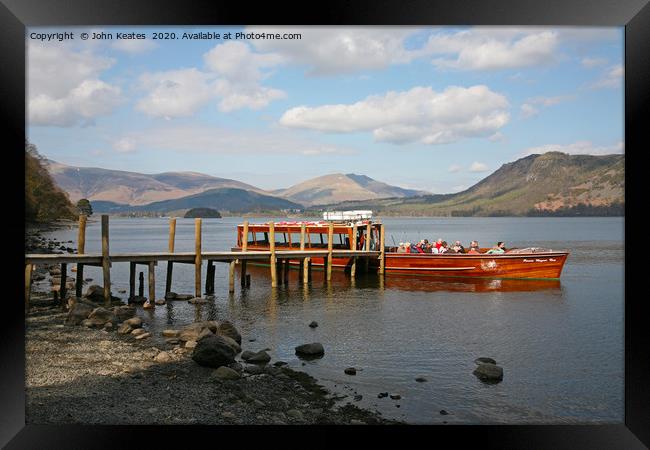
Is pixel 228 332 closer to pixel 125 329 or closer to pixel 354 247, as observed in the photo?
pixel 125 329

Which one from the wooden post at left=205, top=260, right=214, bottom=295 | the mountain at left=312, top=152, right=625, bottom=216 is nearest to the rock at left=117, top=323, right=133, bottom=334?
the wooden post at left=205, top=260, right=214, bottom=295

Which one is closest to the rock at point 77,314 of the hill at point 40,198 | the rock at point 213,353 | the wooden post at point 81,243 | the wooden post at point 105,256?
the wooden post at point 105,256

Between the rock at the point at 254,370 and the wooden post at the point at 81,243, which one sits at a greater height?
the wooden post at the point at 81,243

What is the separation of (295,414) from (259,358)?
3574 mm

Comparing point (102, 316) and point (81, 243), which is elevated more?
point (81, 243)

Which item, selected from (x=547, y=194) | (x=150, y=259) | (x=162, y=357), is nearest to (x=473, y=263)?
(x=150, y=259)

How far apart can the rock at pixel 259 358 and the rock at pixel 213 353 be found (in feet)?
2.24

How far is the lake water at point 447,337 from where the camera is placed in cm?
1040

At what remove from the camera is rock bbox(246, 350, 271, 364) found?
40.4ft

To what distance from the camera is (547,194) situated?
551ft

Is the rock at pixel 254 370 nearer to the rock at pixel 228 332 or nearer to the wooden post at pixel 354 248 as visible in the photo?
the rock at pixel 228 332
